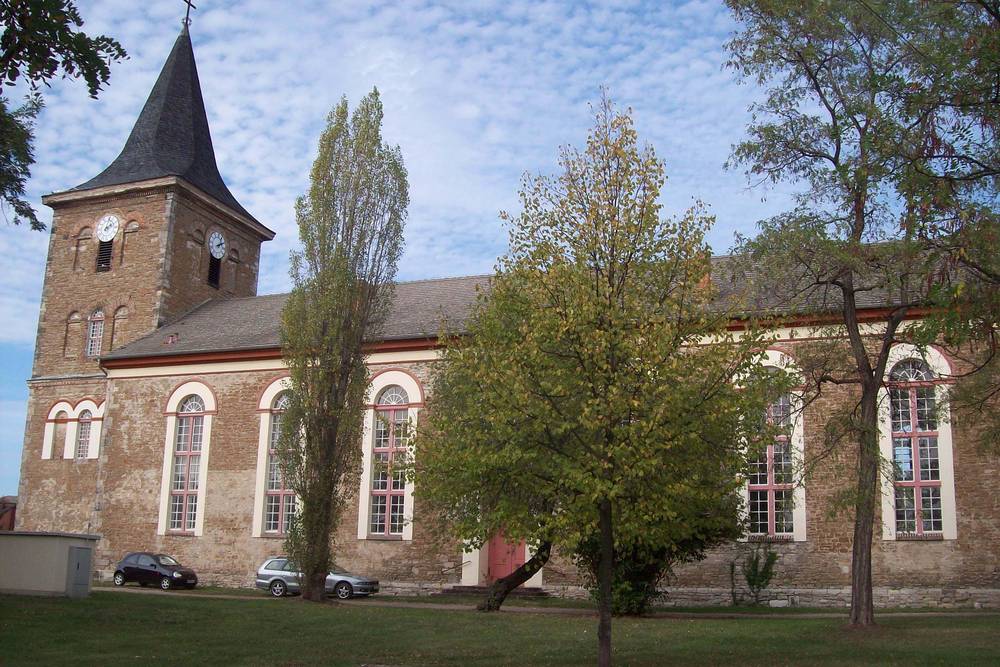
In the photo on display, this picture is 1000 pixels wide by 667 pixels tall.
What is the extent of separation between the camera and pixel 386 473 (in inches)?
1110

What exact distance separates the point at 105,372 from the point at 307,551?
51.9 ft

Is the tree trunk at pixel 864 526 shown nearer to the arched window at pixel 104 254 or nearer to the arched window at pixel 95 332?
the arched window at pixel 95 332

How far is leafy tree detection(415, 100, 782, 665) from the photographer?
1114 centimetres

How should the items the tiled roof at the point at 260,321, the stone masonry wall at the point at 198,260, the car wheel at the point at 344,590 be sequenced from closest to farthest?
the car wheel at the point at 344,590, the tiled roof at the point at 260,321, the stone masonry wall at the point at 198,260

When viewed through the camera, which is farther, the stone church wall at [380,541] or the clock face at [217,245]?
the clock face at [217,245]

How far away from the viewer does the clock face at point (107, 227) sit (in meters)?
37.9

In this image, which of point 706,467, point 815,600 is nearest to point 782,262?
point 706,467

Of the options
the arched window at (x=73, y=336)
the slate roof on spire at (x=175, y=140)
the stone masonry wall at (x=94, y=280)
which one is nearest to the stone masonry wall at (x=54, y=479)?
the stone masonry wall at (x=94, y=280)

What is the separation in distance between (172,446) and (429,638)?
18.7 metres

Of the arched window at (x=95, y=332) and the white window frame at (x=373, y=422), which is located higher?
the arched window at (x=95, y=332)

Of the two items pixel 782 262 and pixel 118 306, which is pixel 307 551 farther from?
pixel 118 306

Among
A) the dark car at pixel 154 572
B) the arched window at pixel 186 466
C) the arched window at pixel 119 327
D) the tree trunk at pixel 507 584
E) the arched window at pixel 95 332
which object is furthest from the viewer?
the arched window at pixel 95 332

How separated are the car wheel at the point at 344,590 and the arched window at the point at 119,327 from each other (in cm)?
1589

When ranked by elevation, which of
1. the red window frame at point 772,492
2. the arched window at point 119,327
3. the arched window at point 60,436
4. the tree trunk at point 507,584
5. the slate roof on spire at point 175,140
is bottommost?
the tree trunk at point 507,584
